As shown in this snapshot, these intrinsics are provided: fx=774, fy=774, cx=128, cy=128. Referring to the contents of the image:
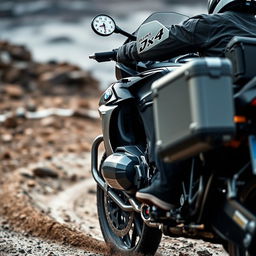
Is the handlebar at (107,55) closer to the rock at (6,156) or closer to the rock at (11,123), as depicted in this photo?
the rock at (6,156)

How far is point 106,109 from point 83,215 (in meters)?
2.56

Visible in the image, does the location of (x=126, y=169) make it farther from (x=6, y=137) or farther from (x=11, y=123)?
(x=11, y=123)

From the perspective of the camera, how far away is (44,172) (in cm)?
1005

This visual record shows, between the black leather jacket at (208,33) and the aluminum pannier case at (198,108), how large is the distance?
0.65 meters

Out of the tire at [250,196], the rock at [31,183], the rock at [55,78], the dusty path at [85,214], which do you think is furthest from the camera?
the rock at [55,78]

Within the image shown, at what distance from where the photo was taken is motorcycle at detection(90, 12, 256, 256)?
3.60 meters

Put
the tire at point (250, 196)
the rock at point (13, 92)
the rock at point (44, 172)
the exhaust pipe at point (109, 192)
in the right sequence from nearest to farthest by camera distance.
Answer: the tire at point (250, 196) → the exhaust pipe at point (109, 192) → the rock at point (44, 172) → the rock at point (13, 92)

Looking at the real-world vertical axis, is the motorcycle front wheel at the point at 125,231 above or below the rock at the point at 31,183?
above

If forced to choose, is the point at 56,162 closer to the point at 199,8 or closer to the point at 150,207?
the point at 150,207

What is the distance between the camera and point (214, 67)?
3576 millimetres

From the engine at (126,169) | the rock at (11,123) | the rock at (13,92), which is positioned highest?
the engine at (126,169)

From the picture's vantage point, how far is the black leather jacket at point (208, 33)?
431 cm

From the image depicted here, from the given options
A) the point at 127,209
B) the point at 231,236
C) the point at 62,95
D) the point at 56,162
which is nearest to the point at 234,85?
the point at 231,236

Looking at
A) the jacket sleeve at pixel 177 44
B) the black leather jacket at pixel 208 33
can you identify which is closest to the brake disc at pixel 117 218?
the jacket sleeve at pixel 177 44
